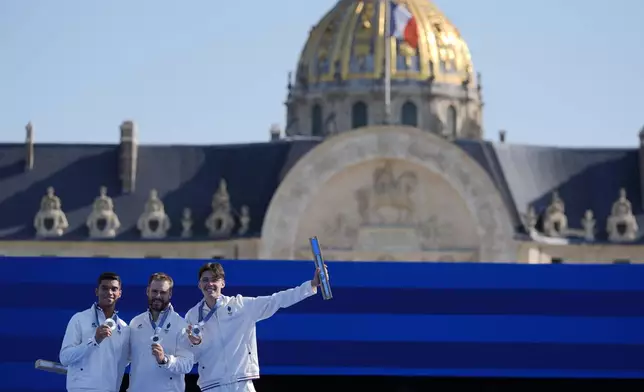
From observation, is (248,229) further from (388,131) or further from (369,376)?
(369,376)

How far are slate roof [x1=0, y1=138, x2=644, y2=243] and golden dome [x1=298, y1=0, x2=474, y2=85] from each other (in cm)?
2781

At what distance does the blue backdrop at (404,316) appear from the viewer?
26.5 metres

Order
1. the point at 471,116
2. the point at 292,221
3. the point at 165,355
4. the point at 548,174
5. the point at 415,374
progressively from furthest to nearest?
the point at 471,116, the point at 548,174, the point at 292,221, the point at 415,374, the point at 165,355

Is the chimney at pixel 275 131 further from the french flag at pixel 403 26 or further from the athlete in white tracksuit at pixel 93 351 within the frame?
the athlete in white tracksuit at pixel 93 351

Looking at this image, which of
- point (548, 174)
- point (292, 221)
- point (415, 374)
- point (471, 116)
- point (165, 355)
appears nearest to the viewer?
point (165, 355)

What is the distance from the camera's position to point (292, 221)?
82000 mm

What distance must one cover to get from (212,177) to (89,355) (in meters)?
68.4

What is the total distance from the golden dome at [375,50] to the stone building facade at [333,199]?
27.8 metres

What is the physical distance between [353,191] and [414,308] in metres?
56.9

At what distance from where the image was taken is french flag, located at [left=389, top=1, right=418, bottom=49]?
121250 mm

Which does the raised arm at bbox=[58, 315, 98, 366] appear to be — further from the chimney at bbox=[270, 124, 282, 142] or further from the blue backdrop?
the chimney at bbox=[270, 124, 282, 142]

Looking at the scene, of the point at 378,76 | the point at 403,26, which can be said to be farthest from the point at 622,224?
the point at 403,26

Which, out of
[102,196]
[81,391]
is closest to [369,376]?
[81,391]

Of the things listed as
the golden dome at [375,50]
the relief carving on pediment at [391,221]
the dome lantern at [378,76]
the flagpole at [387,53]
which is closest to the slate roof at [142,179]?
the relief carving on pediment at [391,221]
